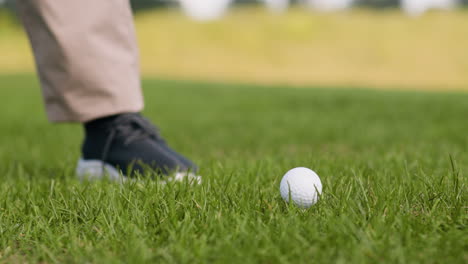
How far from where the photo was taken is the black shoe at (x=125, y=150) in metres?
2.23

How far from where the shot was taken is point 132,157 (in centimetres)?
227

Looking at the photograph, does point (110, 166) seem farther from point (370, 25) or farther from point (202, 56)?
point (370, 25)

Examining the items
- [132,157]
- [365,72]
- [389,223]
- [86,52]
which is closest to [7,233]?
[132,157]

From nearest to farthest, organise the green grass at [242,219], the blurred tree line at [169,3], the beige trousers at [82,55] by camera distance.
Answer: the green grass at [242,219] → the beige trousers at [82,55] → the blurred tree line at [169,3]

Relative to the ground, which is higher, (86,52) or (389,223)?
(86,52)

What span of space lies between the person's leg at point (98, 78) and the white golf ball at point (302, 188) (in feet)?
2.14

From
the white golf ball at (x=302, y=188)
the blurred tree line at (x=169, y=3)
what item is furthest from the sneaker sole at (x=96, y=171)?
the blurred tree line at (x=169, y=3)

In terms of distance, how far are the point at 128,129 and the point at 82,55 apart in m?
0.43

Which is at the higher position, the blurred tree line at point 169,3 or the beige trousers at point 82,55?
the blurred tree line at point 169,3

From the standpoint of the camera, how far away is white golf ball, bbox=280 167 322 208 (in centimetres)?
160

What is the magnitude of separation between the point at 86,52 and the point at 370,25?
2521 centimetres

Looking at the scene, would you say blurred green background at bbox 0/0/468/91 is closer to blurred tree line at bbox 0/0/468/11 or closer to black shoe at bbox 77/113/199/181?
blurred tree line at bbox 0/0/468/11

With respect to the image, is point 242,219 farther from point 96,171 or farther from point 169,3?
point 169,3

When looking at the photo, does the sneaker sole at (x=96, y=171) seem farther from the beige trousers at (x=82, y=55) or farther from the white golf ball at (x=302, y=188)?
the white golf ball at (x=302, y=188)
